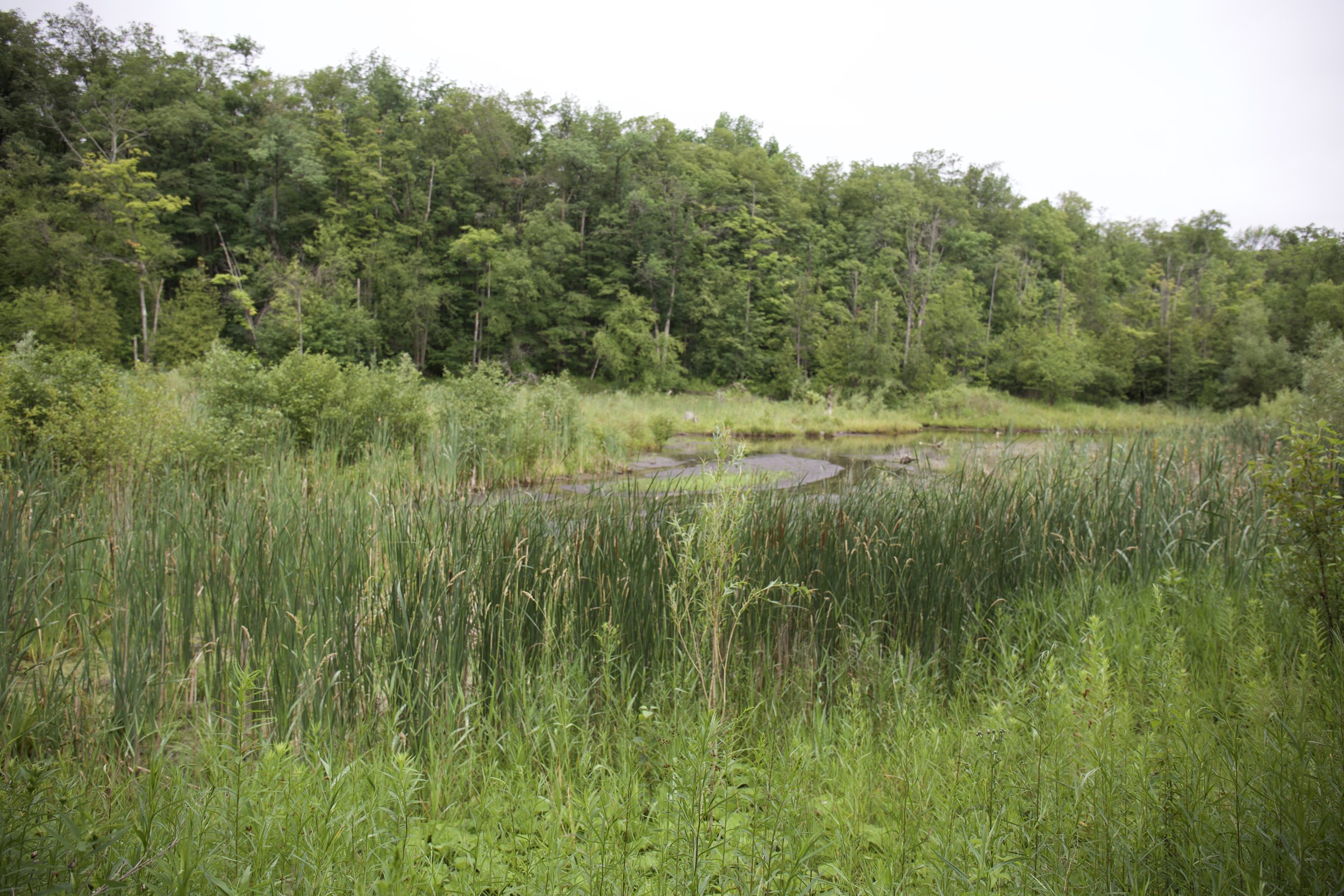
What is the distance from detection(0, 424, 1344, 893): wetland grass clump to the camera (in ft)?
6.06

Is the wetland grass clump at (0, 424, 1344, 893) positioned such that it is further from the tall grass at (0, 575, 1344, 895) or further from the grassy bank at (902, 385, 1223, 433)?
the grassy bank at (902, 385, 1223, 433)

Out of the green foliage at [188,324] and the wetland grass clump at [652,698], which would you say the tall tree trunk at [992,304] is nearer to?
the wetland grass clump at [652,698]

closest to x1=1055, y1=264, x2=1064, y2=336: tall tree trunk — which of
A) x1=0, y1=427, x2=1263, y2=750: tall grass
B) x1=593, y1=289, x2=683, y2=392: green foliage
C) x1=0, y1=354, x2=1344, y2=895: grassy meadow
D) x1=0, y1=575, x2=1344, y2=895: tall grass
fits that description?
x1=593, y1=289, x2=683, y2=392: green foliage

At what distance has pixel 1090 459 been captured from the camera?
7094 mm

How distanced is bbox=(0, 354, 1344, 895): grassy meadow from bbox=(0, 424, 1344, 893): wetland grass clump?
2cm

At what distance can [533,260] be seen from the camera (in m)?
36.3

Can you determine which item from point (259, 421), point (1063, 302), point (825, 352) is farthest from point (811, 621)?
point (1063, 302)

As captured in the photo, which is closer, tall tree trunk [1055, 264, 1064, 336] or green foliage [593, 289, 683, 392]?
green foliage [593, 289, 683, 392]

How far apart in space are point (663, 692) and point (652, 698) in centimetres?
29

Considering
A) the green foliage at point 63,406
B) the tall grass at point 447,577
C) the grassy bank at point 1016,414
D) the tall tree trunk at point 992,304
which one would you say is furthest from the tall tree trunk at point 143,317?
the tall tree trunk at point 992,304

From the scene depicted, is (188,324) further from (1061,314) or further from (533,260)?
(1061,314)

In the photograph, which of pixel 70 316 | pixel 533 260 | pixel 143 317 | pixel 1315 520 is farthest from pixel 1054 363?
pixel 70 316

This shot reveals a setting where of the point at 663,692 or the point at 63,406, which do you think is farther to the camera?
the point at 63,406

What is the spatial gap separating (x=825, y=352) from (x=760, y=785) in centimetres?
3715
